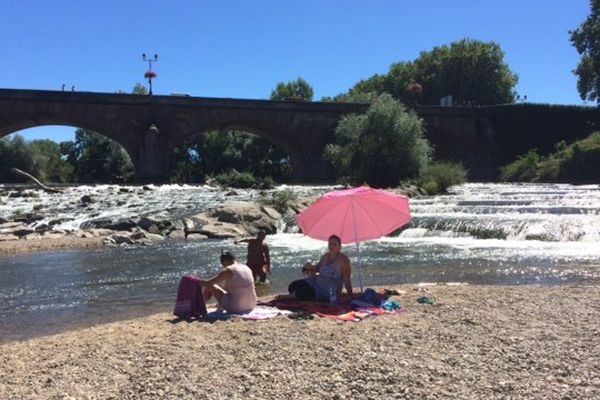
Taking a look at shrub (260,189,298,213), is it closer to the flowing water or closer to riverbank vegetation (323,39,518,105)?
the flowing water

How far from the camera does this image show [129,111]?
42.9m

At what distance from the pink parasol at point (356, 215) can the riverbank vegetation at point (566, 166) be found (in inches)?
1428

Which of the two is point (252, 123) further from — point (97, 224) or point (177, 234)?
point (177, 234)

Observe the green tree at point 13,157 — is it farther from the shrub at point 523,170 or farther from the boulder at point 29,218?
the shrub at point 523,170

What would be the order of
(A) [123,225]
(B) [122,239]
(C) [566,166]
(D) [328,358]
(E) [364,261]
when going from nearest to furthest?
(D) [328,358] → (E) [364,261] → (B) [122,239] → (A) [123,225] → (C) [566,166]

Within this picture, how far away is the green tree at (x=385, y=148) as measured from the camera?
32.9 meters

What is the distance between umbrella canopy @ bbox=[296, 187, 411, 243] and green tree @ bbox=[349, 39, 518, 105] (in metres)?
62.0

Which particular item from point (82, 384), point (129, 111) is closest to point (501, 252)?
point (82, 384)

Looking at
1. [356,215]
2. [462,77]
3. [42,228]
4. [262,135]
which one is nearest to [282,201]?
[42,228]

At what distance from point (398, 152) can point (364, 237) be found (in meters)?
25.6

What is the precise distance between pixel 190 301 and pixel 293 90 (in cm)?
6978

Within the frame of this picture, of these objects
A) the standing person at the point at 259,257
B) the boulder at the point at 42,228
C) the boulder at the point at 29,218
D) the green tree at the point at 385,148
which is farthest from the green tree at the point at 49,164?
Answer: the standing person at the point at 259,257

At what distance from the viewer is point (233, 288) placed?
7.57 meters

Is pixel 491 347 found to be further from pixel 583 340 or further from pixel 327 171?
pixel 327 171
